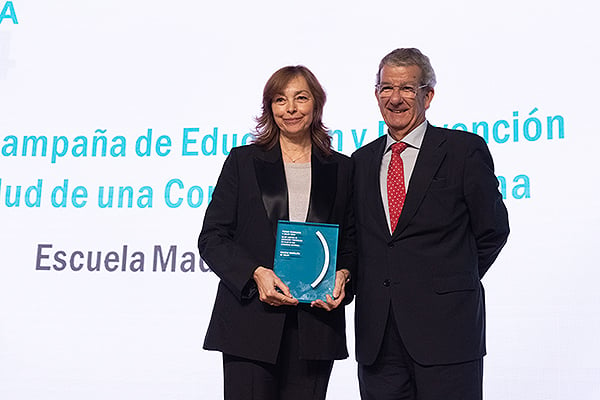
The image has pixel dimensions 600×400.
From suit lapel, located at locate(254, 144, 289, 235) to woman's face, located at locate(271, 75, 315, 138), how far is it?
0.28 feet

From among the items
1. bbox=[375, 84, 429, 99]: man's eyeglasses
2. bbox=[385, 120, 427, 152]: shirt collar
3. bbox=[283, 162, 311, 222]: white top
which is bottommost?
bbox=[283, 162, 311, 222]: white top

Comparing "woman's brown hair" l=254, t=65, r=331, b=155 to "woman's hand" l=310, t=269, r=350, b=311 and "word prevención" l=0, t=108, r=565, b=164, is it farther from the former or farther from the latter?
"word prevención" l=0, t=108, r=565, b=164

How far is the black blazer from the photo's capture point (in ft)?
5.85

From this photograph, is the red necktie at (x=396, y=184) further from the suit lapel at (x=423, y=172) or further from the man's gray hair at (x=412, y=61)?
Answer: the man's gray hair at (x=412, y=61)

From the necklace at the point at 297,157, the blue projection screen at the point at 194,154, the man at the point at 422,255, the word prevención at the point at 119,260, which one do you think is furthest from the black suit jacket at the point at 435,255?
the word prevención at the point at 119,260

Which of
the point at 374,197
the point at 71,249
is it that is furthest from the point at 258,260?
the point at 71,249

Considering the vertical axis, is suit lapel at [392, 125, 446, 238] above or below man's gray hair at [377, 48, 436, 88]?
below

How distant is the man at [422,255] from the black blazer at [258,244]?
0.09m

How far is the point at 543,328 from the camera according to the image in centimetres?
279

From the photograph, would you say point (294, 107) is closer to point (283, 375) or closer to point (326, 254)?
point (326, 254)

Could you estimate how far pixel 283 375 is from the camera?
5.99ft

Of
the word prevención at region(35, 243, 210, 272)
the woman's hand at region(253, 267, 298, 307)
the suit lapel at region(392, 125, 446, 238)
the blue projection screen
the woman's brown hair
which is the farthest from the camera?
the word prevención at region(35, 243, 210, 272)

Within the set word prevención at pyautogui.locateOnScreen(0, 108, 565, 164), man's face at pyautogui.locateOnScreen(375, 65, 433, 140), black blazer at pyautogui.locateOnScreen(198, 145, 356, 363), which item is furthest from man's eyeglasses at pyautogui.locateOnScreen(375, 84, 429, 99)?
word prevención at pyautogui.locateOnScreen(0, 108, 565, 164)

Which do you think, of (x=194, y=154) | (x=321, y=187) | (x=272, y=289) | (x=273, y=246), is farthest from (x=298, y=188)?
(x=194, y=154)
